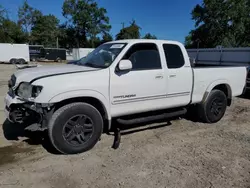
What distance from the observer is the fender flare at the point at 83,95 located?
371 centimetres

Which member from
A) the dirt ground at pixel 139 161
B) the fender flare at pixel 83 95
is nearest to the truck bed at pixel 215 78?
the dirt ground at pixel 139 161

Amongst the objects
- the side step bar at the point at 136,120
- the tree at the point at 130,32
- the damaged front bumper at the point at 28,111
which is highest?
the tree at the point at 130,32

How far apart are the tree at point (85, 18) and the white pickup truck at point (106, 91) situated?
2226 inches

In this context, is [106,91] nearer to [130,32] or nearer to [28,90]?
[28,90]

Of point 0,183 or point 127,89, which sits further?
point 127,89

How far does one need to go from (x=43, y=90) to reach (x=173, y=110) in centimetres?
303

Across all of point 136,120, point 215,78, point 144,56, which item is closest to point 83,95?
point 136,120

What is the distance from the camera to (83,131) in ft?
13.4

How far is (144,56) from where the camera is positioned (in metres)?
4.71

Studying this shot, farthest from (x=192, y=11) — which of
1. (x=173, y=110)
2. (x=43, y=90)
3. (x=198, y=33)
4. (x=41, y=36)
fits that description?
(x=41, y=36)

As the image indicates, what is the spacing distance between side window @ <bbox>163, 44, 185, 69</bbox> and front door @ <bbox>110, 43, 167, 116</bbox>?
0.86ft

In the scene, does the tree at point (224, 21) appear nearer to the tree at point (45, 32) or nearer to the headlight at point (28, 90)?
the headlight at point (28, 90)

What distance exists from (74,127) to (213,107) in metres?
3.58

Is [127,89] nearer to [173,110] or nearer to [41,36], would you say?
[173,110]
